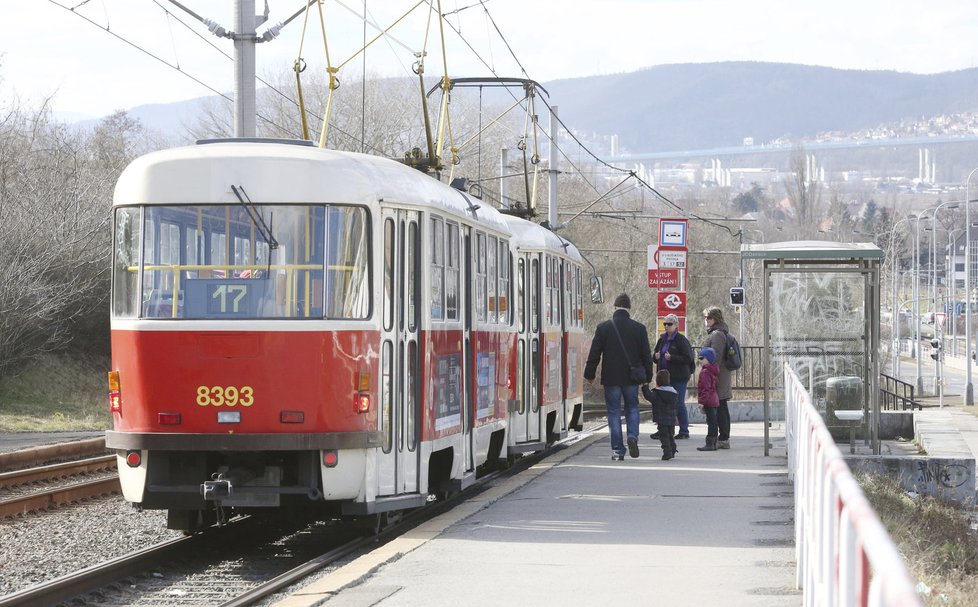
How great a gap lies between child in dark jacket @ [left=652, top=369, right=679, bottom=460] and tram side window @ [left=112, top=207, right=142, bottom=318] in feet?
24.1

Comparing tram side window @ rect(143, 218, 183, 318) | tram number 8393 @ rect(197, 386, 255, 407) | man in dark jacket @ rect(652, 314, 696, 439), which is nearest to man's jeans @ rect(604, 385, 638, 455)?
man in dark jacket @ rect(652, 314, 696, 439)

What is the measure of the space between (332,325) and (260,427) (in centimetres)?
85

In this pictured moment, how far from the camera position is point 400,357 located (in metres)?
11.0

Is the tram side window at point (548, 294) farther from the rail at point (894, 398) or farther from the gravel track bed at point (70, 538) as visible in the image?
the rail at point (894, 398)

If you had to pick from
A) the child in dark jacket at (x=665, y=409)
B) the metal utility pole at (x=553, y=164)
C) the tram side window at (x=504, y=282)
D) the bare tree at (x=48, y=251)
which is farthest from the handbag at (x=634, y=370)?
the bare tree at (x=48, y=251)

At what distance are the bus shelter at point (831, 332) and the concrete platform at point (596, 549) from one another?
2.80 meters

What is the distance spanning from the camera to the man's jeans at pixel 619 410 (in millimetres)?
15930

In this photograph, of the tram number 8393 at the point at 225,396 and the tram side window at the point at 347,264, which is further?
the tram side window at the point at 347,264

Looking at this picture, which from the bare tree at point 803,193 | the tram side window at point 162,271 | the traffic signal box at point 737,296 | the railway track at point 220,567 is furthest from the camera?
the bare tree at point 803,193

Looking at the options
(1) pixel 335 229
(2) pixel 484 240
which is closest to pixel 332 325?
(1) pixel 335 229

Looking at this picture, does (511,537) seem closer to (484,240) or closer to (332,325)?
(332,325)

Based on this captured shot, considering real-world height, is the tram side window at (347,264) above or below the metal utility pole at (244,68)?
below

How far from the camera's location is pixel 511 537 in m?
10.5

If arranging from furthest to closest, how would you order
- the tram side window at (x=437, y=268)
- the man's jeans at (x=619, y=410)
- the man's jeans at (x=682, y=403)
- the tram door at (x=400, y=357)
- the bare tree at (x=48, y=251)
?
the bare tree at (x=48, y=251) < the man's jeans at (x=682, y=403) < the man's jeans at (x=619, y=410) < the tram side window at (x=437, y=268) < the tram door at (x=400, y=357)
